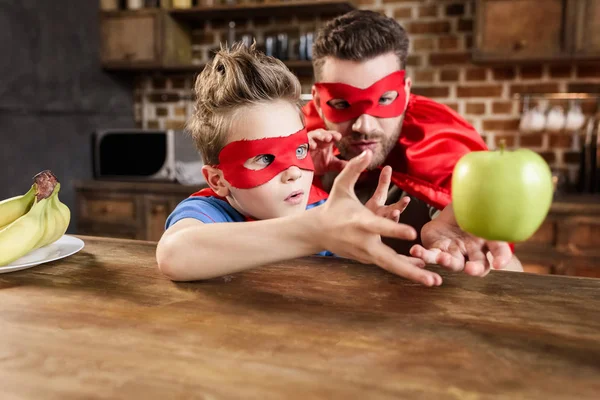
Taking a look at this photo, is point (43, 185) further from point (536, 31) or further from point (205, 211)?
point (536, 31)

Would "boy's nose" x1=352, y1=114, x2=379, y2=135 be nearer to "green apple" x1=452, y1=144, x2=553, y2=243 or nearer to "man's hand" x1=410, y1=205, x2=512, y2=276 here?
"man's hand" x1=410, y1=205, x2=512, y2=276

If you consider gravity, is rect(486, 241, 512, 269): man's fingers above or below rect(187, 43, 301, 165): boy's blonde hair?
below

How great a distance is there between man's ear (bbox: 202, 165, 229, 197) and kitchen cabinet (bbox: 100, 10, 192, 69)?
2270 millimetres

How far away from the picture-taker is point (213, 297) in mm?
802

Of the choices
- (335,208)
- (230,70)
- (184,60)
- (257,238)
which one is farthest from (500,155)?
(184,60)

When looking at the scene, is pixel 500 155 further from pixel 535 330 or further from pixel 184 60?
pixel 184 60

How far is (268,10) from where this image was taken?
9.85 feet

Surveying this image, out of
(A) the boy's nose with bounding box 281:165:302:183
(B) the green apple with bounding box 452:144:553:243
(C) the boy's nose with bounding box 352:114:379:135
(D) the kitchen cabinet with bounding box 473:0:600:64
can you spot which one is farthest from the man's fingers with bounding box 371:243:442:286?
(D) the kitchen cabinet with bounding box 473:0:600:64

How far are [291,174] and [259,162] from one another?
0.07m

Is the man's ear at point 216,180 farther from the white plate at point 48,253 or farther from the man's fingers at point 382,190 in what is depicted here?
the man's fingers at point 382,190

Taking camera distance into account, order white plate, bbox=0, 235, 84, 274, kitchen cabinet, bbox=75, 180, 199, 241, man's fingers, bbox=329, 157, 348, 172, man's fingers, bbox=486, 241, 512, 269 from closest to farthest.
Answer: man's fingers, bbox=486, 241, 512, 269 < white plate, bbox=0, 235, 84, 274 < man's fingers, bbox=329, 157, 348, 172 < kitchen cabinet, bbox=75, 180, 199, 241

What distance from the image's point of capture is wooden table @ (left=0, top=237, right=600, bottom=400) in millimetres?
528

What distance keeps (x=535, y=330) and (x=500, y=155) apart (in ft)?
0.75

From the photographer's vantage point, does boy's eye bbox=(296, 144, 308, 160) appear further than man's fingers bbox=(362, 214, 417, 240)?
Yes
